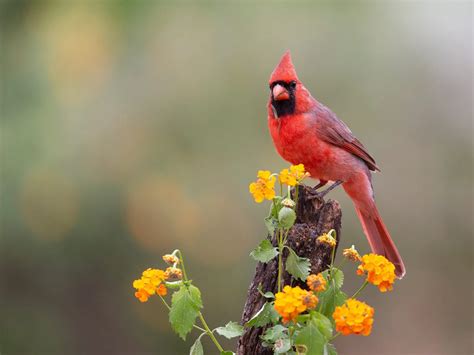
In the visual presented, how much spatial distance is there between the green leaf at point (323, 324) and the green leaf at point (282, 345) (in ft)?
0.30

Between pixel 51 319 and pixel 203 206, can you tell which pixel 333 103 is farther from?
pixel 51 319

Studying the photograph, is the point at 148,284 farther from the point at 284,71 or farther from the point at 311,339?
the point at 284,71

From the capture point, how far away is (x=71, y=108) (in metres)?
4.31

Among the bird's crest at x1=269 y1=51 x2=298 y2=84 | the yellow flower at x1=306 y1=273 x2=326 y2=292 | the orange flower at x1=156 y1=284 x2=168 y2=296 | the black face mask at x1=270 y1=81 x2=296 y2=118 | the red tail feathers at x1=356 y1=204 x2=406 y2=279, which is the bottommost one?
the red tail feathers at x1=356 y1=204 x2=406 y2=279

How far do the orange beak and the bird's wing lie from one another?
0.23 m

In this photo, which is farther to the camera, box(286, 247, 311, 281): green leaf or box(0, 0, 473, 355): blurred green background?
box(0, 0, 473, 355): blurred green background

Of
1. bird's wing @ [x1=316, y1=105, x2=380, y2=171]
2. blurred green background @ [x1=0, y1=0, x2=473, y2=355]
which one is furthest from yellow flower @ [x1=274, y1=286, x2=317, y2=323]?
blurred green background @ [x1=0, y1=0, x2=473, y2=355]

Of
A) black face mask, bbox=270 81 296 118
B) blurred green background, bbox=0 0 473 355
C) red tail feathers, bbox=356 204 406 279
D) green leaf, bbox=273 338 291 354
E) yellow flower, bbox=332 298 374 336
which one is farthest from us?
blurred green background, bbox=0 0 473 355

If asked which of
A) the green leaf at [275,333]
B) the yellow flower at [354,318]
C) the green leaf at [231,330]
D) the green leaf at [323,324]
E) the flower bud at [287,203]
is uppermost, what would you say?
the flower bud at [287,203]

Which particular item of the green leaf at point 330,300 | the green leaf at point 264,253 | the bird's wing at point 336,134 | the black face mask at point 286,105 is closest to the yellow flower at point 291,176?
the green leaf at point 264,253

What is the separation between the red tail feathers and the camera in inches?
102

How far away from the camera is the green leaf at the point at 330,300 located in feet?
5.00

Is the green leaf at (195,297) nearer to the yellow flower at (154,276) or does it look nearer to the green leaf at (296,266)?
the yellow flower at (154,276)

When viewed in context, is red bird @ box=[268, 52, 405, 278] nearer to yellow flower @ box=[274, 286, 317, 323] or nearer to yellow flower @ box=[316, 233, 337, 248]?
yellow flower @ box=[316, 233, 337, 248]
